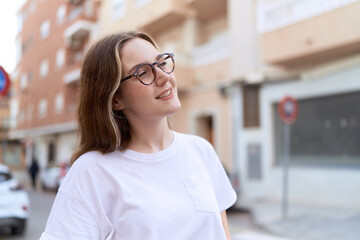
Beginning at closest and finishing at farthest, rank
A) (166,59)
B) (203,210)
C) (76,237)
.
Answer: (76,237)
(203,210)
(166,59)

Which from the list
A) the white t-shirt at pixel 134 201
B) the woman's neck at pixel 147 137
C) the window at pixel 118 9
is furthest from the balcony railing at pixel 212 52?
the white t-shirt at pixel 134 201

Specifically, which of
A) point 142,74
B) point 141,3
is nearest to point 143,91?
point 142,74

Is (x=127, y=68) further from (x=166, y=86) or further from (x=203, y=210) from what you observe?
(x=203, y=210)

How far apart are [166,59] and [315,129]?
9766 mm

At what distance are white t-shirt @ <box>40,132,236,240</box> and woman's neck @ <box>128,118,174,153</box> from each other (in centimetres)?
5

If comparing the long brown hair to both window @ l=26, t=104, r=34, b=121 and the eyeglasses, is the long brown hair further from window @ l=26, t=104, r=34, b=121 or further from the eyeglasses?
window @ l=26, t=104, r=34, b=121

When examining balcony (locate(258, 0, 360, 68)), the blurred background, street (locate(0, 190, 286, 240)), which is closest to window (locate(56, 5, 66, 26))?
the blurred background

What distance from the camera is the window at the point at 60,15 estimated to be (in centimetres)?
2533

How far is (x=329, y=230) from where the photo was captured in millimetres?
6988

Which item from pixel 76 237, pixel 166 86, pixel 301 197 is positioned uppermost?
pixel 166 86

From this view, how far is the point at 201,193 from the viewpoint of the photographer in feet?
4.81

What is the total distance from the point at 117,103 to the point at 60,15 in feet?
87.8

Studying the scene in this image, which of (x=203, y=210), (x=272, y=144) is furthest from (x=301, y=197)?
(x=203, y=210)

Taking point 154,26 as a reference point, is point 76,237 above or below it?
below
